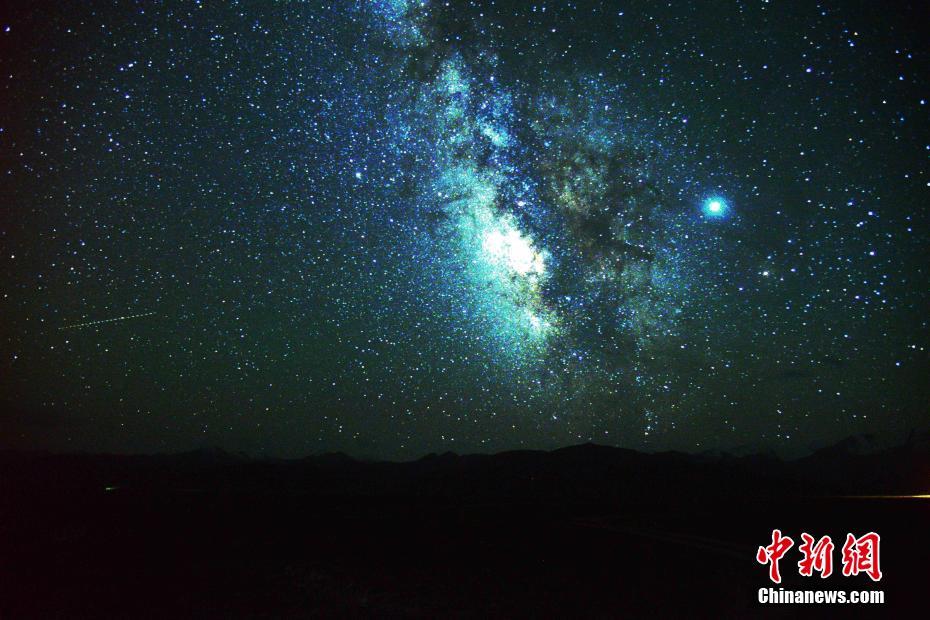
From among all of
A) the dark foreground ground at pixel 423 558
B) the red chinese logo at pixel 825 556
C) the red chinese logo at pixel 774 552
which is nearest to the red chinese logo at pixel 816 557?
the red chinese logo at pixel 825 556

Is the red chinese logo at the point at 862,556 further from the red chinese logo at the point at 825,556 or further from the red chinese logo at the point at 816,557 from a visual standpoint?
the red chinese logo at the point at 816,557

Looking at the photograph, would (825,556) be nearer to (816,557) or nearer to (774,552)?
(816,557)

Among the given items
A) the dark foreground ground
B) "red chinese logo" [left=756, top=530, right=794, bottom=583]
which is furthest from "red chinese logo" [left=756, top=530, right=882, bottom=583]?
the dark foreground ground

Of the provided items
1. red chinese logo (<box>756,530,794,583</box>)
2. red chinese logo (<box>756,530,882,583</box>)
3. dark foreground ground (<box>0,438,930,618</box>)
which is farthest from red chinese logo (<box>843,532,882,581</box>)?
red chinese logo (<box>756,530,794,583</box>)

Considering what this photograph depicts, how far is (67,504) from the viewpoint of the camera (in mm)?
17109

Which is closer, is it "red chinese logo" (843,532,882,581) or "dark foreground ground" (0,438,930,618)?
"red chinese logo" (843,532,882,581)

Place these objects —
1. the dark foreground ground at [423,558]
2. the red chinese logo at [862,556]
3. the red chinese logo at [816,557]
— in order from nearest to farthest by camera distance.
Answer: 1. the red chinese logo at [862,556]
2. the red chinese logo at [816,557]
3. the dark foreground ground at [423,558]

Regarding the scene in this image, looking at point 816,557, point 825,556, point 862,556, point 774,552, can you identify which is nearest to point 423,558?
point 774,552

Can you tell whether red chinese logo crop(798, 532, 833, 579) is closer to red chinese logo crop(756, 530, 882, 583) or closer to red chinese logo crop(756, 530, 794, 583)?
red chinese logo crop(756, 530, 882, 583)

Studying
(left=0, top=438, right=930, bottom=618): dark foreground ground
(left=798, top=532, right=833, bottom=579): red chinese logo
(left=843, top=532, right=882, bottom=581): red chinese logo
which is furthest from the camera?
(left=0, top=438, right=930, bottom=618): dark foreground ground

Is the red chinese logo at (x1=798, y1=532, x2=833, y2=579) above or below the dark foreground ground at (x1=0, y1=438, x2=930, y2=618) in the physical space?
above

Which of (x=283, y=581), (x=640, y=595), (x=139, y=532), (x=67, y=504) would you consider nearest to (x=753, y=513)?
(x=640, y=595)

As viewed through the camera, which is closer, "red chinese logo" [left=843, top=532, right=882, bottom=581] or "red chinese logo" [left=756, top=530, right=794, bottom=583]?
"red chinese logo" [left=843, top=532, right=882, bottom=581]

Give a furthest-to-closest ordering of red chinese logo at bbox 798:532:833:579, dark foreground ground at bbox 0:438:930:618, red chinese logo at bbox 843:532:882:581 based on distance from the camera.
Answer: dark foreground ground at bbox 0:438:930:618, red chinese logo at bbox 798:532:833:579, red chinese logo at bbox 843:532:882:581
